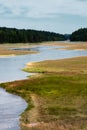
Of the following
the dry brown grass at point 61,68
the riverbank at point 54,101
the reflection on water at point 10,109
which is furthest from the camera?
the dry brown grass at point 61,68

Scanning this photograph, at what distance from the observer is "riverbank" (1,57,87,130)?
27.7m

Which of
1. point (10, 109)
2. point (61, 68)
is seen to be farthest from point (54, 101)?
point (61, 68)

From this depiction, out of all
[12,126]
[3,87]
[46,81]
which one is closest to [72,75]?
[46,81]

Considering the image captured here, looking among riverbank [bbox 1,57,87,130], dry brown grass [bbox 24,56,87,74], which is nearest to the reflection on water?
riverbank [bbox 1,57,87,130]

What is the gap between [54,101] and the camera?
35594 millimetres

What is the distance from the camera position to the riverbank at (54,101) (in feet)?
90.8

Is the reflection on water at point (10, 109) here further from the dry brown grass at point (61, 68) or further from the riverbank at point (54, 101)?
the dry brown grass at point (61, 68)

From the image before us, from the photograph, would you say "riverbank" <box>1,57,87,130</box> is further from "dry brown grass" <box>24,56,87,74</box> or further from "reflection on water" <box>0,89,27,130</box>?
"dry brown grass" <box>24,56,87,74</box>

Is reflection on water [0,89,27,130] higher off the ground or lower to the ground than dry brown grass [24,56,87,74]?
→ higher

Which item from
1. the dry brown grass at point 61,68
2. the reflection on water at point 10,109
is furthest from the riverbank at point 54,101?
the dry brown grass at point 61,68

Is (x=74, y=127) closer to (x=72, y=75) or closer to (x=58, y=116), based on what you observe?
(x=58, y=116)

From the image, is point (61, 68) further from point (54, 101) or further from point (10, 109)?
point (10, 109)

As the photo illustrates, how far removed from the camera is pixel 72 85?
1724 inches

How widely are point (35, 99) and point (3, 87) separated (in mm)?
9788
